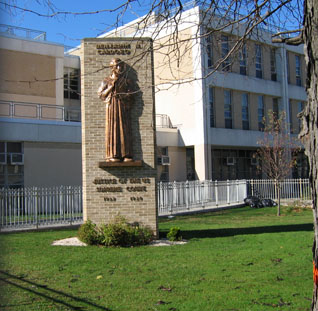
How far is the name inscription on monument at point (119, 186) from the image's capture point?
38.5 feet

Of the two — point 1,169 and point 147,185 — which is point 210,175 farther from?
point 147,185

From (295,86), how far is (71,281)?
31.0m

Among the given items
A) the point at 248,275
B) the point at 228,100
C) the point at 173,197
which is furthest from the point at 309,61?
the point at 228,100

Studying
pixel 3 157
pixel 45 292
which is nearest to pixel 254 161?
pixel 3 157

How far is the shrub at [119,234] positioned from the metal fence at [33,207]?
4414 millimetres

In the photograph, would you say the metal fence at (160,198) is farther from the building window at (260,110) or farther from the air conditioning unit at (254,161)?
the building window at (260,110)

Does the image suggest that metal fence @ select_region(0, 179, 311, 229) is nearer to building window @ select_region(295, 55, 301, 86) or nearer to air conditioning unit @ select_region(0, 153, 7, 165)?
air conditioning unit @ select_region(0, 153, 7, 165)

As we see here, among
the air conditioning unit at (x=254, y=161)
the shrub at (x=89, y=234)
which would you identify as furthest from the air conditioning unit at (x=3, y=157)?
the air conditioning unit at (x=254, y=161)

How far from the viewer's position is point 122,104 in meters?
11.7

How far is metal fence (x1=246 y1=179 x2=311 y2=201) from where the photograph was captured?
27422mm

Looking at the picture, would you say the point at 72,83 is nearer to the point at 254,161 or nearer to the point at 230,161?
the point at 230,161

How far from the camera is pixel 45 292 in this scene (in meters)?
6.52

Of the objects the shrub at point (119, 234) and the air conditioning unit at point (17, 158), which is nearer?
the shrub at point (119, 234)

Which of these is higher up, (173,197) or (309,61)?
(309,61)
